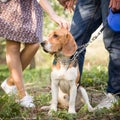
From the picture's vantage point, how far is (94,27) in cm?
557

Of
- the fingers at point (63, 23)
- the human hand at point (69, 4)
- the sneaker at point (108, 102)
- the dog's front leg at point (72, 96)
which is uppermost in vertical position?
the fingers at point (63, 23)

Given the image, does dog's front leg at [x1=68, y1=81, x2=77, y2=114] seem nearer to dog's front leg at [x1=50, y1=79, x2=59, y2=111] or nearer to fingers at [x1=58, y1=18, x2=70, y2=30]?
dog's front leg at [x1=50, y1=79, x2=59, y2=111]

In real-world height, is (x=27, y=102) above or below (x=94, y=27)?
below

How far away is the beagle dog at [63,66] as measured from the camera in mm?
4789

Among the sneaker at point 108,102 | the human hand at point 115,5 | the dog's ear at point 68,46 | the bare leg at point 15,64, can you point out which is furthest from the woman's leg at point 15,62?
the human hand at point 115,5

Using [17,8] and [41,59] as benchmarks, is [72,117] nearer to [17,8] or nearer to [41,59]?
[17,8]

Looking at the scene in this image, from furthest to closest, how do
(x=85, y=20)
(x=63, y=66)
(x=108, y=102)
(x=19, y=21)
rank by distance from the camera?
(x=85, y=20), (x=19, y=21), (x=108, y=102), (x=63, y=66)

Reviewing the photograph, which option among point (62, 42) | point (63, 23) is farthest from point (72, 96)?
point (63, 23)

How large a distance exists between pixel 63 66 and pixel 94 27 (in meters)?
0.95

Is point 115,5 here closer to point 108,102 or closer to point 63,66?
point 63,66

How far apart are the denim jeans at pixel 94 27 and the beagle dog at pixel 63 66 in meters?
0.56

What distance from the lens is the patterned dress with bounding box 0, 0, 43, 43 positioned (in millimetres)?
5309

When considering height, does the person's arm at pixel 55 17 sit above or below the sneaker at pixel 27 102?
above

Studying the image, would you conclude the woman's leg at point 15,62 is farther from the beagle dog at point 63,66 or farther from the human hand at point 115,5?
the human hand at point 115,5
